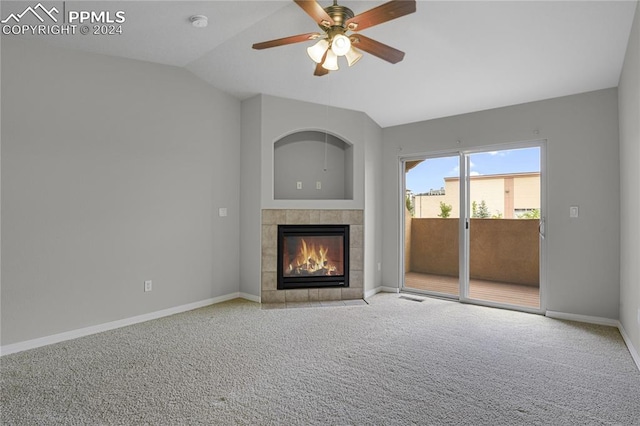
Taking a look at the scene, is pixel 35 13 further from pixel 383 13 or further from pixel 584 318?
pixel 584 318

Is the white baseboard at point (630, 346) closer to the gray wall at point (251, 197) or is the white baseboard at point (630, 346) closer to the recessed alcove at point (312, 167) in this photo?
the recessed alcove at point (312, 167)

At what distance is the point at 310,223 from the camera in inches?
188

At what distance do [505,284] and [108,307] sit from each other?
4994 mm

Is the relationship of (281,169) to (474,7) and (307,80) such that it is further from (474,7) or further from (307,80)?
(474,7)

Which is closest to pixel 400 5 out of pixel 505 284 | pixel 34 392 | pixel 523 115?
pixel 523 115

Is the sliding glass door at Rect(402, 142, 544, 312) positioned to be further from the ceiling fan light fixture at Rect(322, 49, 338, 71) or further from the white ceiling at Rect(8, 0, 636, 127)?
the ceiling fan light fixture at Rect(322, 49, 338, 71)

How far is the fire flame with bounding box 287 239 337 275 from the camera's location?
4.82 metres

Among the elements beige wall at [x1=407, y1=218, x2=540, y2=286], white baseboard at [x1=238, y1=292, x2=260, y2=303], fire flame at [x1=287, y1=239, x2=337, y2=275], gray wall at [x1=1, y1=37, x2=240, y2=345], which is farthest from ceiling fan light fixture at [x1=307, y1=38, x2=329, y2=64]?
beige wall at [x1=407, y1=218, x2=540, y2=286]

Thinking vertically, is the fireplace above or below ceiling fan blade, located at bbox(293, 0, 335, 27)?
below

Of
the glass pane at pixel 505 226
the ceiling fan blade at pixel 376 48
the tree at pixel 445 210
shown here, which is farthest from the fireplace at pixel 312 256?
the ceiling fan blade at pixel 376 48

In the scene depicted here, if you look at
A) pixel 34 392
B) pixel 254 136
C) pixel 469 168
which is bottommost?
pixel 34 392

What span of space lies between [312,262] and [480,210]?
7.63ft

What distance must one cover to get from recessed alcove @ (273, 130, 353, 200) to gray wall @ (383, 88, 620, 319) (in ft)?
6.28

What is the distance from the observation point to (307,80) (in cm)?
422
